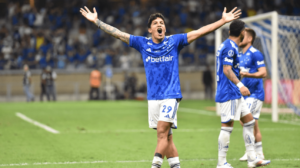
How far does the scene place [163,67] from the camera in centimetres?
543

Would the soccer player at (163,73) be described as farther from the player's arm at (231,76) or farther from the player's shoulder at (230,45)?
the player's arm at (231,76)

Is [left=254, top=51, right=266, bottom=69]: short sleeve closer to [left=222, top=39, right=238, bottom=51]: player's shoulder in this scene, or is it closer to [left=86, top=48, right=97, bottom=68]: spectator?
[left=222, top=39, right=238, bottom=51]: player's shoulder

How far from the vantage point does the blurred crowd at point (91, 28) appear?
96.3 feet

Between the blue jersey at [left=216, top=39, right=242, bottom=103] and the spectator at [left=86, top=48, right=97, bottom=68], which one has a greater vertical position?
the spectator at [left=86, top=48, right=97, bottom=68]

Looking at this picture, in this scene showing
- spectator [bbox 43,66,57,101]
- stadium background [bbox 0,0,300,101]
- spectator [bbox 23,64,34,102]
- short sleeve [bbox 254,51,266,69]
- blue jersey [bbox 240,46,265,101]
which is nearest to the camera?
short sleeve [bbox 254,51,266,69]

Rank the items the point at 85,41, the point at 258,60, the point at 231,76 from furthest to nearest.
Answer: the point at 85,41 → the point at 258,60 → the point at 231,76

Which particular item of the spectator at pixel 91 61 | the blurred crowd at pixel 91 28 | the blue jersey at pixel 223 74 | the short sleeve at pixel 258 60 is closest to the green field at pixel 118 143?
the blue jersey at pixel 223 74

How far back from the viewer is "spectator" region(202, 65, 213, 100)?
1090 inches

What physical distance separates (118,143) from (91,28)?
2353 centimetres

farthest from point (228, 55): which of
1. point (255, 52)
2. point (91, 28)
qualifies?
point (91, 28)

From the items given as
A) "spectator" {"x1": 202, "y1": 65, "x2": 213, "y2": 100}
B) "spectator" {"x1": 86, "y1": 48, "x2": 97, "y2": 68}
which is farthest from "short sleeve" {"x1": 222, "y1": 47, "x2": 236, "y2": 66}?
"spectator" {"x1": 86, "y1": 48, "x2": 97, "y2": 68}

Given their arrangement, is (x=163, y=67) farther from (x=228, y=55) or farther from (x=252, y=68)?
(x=252, y=68)

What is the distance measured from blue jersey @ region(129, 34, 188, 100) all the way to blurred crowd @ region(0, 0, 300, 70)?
2373 centimetres

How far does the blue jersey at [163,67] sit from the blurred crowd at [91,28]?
2373cm
